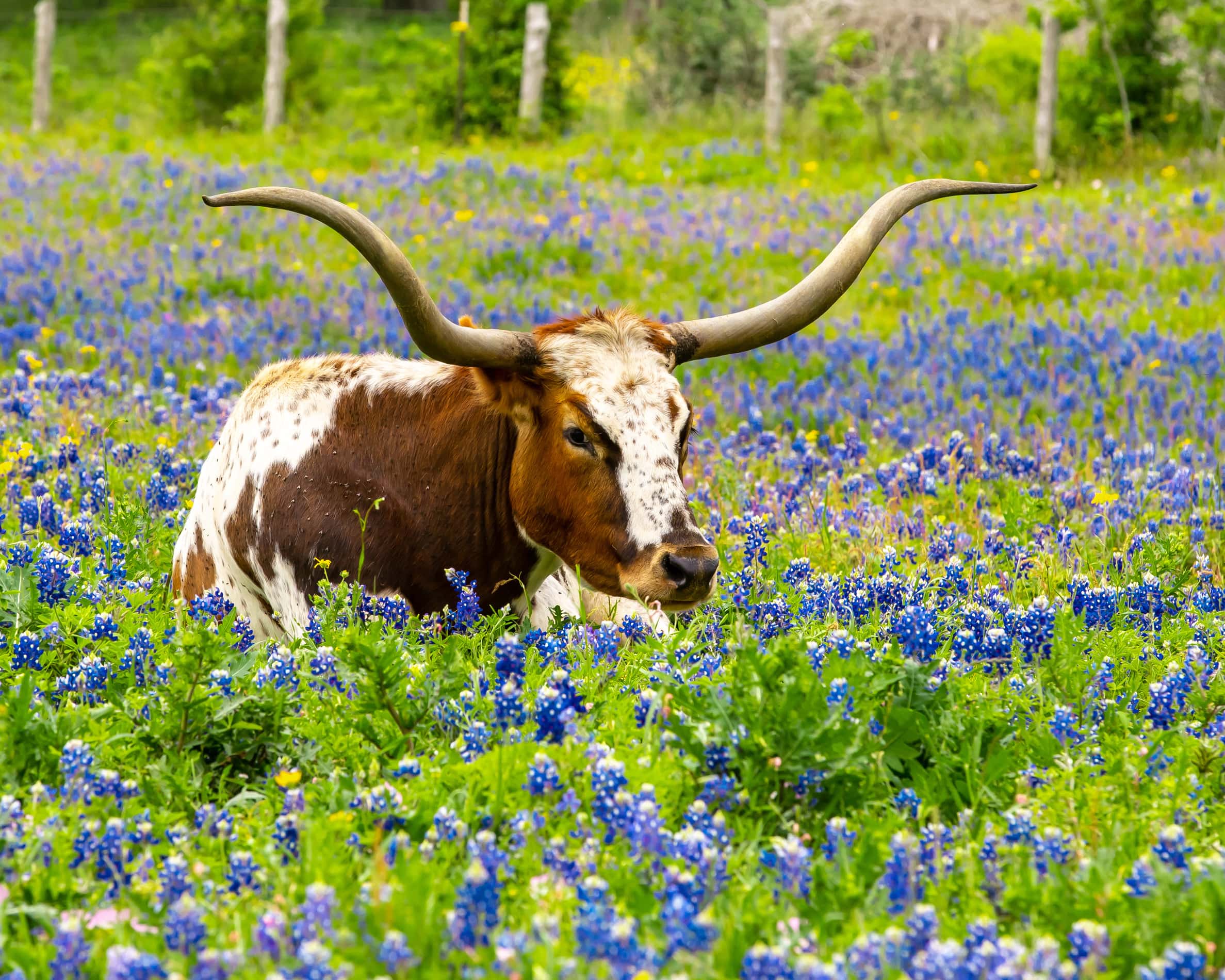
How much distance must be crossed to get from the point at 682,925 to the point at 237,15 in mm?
26878

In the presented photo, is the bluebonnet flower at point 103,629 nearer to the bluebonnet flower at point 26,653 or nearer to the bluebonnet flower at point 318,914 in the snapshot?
the bluebonnet flower at point 26,653

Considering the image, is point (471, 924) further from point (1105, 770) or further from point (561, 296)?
point (561, 296)

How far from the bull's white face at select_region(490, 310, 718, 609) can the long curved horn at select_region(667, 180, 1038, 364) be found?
0.92ft

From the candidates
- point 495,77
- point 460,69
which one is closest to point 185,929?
point 460,69

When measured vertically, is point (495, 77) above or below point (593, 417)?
above

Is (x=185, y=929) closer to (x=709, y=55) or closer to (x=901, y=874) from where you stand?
(x=901, y=874)

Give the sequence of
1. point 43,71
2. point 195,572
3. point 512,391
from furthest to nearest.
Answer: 1. point 43,71
2. point 195,572
3. point 512,391

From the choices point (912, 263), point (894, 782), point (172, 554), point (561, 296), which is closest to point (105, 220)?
point (561, 296)

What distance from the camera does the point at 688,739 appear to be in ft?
10.5

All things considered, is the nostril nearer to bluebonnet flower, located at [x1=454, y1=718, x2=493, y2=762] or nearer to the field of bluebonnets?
the field of bluebonnets

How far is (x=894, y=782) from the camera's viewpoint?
3.40 m

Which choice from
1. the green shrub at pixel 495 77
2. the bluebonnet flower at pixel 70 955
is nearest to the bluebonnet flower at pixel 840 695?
the bluebonnet flower at pixel 70 955

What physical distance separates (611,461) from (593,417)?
161 millimetres

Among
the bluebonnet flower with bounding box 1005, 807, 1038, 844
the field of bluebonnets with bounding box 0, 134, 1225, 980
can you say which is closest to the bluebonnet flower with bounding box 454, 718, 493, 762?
the field of bluebonnets with bounding box 0, 134, 1225, 980
